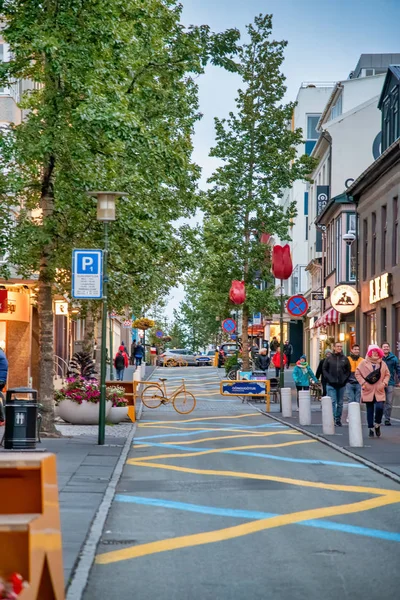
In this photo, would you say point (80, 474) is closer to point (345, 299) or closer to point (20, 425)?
point (20, 425)

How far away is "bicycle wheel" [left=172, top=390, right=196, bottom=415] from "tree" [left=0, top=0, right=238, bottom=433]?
6722 mm

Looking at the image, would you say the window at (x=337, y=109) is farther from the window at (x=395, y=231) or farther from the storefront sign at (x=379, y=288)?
the window at (x=395, y=231)

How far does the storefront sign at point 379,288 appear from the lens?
3497cm

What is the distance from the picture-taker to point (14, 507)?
6.40 m

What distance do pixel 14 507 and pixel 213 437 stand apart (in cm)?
1599

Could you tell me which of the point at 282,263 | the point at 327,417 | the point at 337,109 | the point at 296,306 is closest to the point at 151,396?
the point at 296,306

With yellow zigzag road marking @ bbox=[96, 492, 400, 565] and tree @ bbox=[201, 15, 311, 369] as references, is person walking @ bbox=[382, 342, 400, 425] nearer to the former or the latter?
yellow zigzag road marking @ bbox=[96, 492, 400, 565]

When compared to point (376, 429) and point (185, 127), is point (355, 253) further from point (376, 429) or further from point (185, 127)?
point (376, 429)

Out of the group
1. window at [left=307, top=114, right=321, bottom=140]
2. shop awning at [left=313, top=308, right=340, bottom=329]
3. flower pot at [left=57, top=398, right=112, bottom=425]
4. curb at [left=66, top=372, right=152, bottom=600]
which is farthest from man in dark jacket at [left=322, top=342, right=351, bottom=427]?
window at [left=307, top=114, right=321, bottom=140]

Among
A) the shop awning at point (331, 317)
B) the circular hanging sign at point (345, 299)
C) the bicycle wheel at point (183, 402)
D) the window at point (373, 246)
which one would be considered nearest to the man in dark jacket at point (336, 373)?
the bicycle wheel at point (183, 402)

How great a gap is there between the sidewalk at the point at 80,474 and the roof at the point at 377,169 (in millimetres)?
13556

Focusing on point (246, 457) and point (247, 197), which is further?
point (247, 197)

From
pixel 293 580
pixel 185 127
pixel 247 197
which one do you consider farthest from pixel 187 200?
pixel 293 580

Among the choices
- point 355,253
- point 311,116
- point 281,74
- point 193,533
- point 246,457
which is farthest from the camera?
point 311,116
